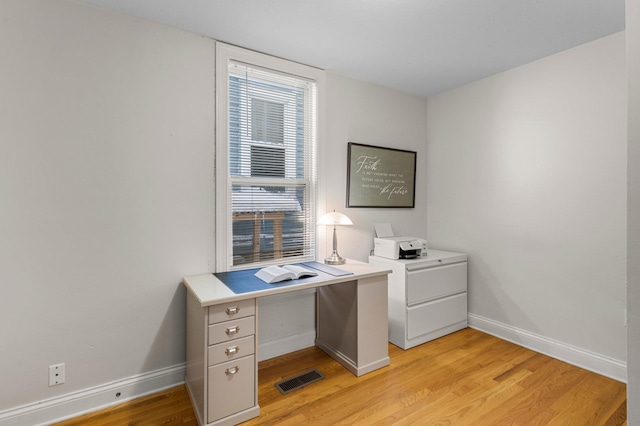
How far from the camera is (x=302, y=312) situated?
2688 millimetres

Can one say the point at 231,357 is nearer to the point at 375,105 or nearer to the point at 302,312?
the point at 302,312

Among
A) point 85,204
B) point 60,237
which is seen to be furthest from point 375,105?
point 60,237

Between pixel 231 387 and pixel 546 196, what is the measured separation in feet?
8.97

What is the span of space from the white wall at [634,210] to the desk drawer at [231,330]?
160 cm

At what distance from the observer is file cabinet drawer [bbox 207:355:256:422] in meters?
1.69

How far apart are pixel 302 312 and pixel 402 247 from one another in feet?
3.43

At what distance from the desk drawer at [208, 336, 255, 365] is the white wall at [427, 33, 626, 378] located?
2.34 metres

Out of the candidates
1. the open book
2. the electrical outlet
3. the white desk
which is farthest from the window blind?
the electrical outlet

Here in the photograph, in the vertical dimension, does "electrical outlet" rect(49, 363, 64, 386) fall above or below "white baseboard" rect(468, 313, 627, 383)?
above

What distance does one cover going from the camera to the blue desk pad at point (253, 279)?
74.9 inches

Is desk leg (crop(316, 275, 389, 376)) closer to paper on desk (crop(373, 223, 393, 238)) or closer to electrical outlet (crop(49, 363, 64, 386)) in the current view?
paper on desk (crop(373, 223, 393, 238))

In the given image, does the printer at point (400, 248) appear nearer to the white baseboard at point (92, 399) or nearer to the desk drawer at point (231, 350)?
the desk drawer at point (231, 350)

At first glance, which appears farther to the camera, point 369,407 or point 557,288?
point 557,288

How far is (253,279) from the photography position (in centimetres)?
210
